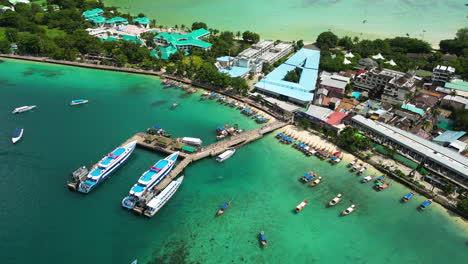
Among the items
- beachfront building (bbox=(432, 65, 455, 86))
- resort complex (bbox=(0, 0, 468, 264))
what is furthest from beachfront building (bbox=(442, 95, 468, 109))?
beachfront building (bbox=(432, 65, 455, 86))

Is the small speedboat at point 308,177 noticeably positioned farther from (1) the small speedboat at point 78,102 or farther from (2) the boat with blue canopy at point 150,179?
(1) the small speedboat at point 78,102

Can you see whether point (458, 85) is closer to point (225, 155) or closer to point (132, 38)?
point (225, 155)

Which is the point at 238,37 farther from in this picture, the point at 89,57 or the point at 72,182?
the point at 72,182

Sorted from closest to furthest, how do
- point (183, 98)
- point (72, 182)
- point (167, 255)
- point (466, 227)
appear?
point (167, 255) → point (466, 227) → point (72, 182) → point (183, 98)

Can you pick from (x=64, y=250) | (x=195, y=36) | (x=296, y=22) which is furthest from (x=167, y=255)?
(x=296, y=22)

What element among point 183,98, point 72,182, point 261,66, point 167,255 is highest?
point 261,66

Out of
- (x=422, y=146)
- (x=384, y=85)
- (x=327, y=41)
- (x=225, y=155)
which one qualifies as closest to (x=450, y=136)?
(x=422, y=146)

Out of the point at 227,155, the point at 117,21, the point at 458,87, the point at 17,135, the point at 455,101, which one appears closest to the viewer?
the point at 227,155

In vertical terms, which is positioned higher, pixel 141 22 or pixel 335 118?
pixel 141 22

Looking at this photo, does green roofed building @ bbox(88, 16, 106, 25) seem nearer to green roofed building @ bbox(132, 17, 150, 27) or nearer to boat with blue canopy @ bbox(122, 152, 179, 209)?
green roofed building @ bbox(132, 17, 150, 27)
